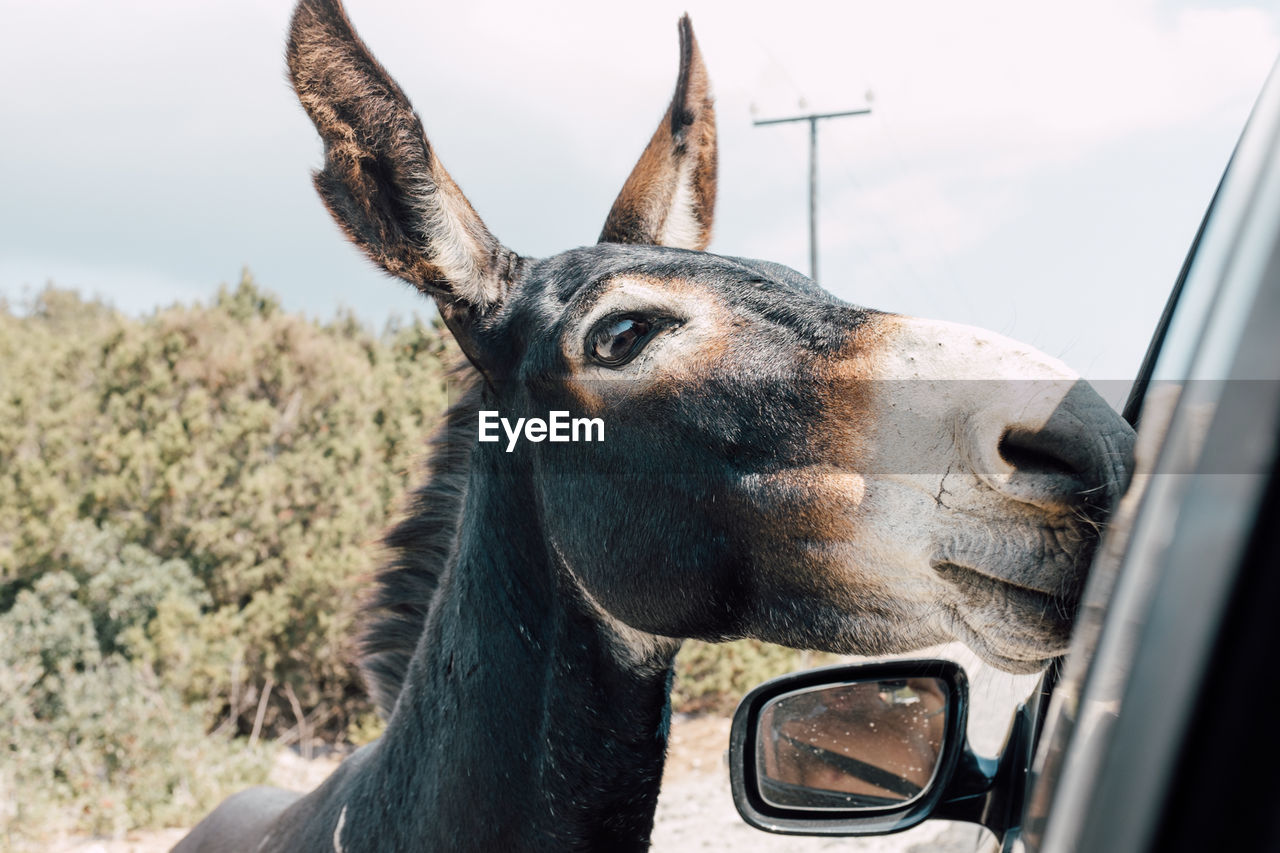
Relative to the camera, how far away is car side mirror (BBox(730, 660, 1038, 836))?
5.34 feet

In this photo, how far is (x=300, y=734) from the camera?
351 inches

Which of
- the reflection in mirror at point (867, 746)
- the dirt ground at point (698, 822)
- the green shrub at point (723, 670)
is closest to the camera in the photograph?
the reflection in mirror at point (867, 746)

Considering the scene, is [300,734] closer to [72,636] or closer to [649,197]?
[72,636]

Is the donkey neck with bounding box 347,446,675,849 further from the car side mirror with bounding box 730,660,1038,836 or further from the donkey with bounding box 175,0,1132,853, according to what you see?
the car side mirror with bounding box 730,660,1038,836

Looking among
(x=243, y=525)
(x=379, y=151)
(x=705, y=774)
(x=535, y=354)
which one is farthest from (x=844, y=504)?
(x=243, y=525)

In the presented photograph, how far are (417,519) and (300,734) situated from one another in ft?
25.6

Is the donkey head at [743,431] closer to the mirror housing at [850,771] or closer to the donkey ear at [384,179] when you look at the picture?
the donkey ear at [384,179]

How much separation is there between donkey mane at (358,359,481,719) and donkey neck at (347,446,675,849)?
0.32 meters

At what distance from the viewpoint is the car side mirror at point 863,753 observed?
5.34 feet

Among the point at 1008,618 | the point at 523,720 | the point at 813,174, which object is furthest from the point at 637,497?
the point at 813,174

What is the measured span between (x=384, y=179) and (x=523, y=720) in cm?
126

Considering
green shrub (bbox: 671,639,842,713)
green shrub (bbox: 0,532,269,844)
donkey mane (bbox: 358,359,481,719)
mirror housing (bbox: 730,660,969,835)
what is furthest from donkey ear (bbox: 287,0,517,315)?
green shrub (bbox: 671,639,842,713)

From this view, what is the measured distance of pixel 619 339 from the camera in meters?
1.75

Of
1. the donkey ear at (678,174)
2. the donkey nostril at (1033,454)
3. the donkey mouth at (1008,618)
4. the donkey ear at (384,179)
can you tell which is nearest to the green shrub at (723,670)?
the donkey ear at (678,174)
